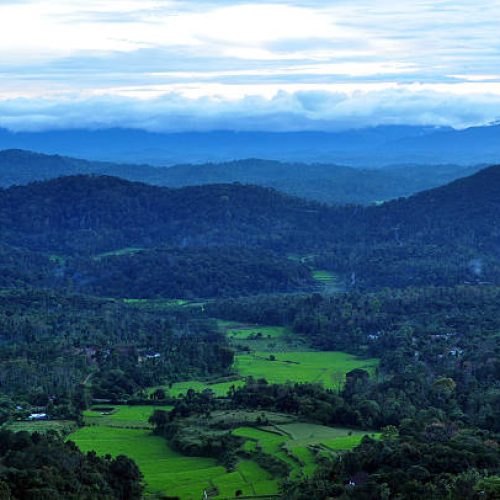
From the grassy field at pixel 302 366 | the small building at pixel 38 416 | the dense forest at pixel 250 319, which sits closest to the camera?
the dense forest at pixel 250 319

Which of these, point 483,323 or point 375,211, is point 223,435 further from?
point 375,211

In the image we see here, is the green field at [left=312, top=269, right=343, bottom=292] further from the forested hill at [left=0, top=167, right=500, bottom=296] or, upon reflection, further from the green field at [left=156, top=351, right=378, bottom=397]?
the green field at [left=156, top=351, right=378, bottom=397]

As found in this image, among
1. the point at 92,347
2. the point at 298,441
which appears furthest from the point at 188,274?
the point at 298,441

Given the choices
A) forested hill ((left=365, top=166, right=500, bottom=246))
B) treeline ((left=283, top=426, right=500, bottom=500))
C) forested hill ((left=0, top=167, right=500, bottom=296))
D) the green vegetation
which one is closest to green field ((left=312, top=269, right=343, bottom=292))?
the green vegetation

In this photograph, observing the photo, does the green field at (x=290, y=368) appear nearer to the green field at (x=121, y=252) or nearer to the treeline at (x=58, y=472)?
the treeline at (x=58, y=472)

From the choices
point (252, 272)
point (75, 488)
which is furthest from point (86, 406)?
point (252, 272)

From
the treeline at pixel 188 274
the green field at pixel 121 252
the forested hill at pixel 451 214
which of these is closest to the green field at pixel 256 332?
the treeline at pixel 188 274

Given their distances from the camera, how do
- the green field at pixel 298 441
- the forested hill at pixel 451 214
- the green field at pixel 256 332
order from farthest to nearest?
1. the forested hill at pixel 451 214
2. the green field at pixel 256 332
3. the green field at pixel 298 441
